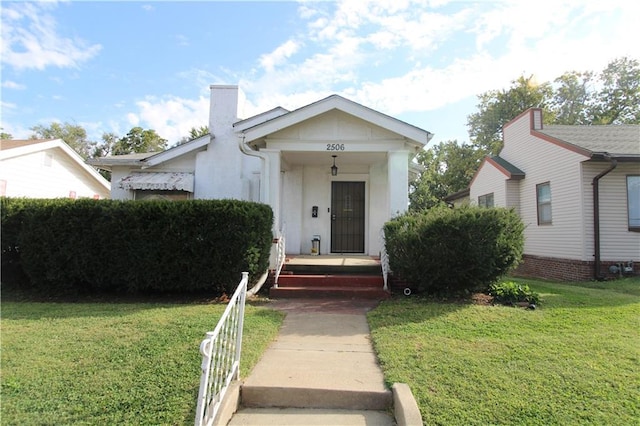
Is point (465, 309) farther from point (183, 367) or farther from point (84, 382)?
point (84, 382)

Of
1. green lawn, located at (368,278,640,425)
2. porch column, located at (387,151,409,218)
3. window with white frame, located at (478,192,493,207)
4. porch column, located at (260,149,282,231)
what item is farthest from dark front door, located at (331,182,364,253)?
window with white frame, located at (478,192,493,207)

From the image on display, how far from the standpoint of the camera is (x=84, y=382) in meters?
3.30

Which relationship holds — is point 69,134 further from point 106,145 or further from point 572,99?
point 572,99

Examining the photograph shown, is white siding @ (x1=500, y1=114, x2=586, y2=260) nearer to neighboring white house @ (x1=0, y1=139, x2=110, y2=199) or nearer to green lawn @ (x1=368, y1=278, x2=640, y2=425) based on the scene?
green lawn @ (x1=368, y1=278, x2=640, y2=425)

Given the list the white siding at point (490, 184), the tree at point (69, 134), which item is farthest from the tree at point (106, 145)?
the white siding at point (490, 184)

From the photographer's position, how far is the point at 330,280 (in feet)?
24.5

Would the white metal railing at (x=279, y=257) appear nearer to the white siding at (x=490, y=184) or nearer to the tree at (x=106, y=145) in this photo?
the white siding at (x=490, y=184)

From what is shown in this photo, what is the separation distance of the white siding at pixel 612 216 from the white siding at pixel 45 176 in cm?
1823

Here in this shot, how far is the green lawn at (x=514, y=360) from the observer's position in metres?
2.93

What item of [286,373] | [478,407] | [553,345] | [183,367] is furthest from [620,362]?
[183,367]

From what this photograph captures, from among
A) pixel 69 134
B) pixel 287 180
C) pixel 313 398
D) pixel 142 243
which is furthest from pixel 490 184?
pixel 69 134

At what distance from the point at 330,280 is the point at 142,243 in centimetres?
379

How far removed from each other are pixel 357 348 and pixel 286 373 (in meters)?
1.14

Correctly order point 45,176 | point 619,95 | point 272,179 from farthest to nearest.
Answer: point 619,95, point 45,176, point 272,179
